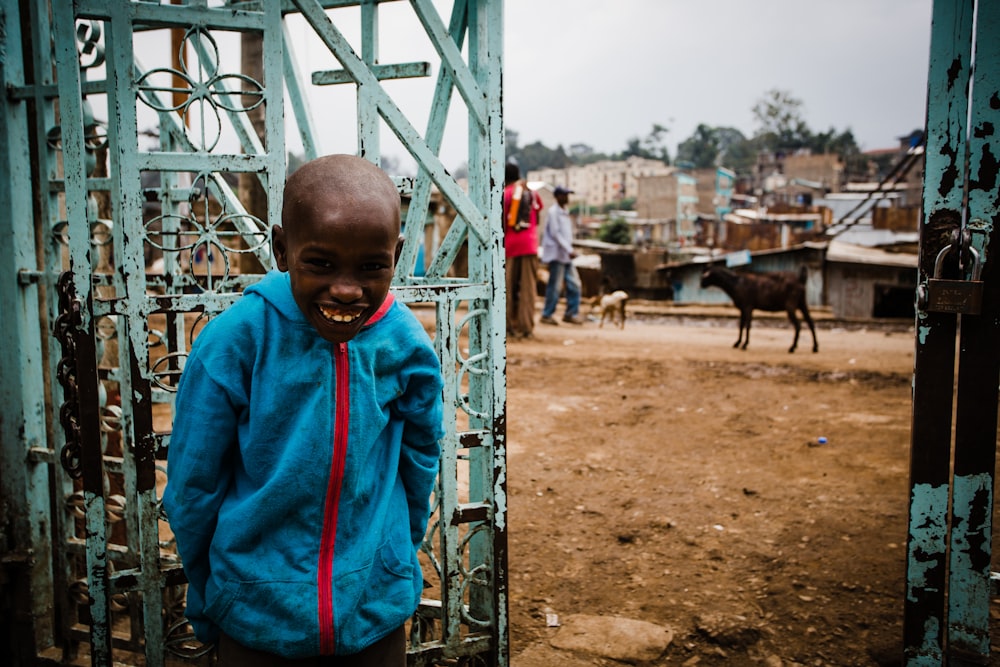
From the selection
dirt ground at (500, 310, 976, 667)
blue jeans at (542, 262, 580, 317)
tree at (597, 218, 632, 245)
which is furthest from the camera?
tree at (597, 218, 632, 245)

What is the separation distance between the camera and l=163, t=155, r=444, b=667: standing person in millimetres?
1410

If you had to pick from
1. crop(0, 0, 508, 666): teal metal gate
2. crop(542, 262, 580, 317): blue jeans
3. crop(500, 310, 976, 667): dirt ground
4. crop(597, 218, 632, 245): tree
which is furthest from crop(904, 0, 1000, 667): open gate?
crop(597, 218, 632, 245): tree

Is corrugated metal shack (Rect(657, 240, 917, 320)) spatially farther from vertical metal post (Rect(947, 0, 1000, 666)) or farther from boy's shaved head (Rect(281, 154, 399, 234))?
boy's shaved head (Rect(281, 154, 399, 234))

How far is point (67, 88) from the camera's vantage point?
1.87 meters

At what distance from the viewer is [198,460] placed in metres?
1.43

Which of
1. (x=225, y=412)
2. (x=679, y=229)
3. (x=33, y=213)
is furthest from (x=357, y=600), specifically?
(x=679, y=229)

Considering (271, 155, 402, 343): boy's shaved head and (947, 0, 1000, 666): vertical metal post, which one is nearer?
(271, 155, 402, 343): boy's shaved head

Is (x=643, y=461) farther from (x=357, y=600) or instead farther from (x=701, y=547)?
(x=357, y=600)

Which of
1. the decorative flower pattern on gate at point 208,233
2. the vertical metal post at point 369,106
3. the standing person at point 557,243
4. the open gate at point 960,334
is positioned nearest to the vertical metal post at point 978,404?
the open gate at point 960,334

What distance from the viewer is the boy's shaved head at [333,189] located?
138cm

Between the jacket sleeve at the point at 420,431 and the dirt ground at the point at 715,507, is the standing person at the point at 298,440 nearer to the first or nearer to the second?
the jacket sleeve at the point at 420,431

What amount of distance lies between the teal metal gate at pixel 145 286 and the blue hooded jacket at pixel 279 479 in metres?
0.19

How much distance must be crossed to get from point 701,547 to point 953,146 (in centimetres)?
237

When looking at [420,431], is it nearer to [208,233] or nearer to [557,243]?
[208,233]
